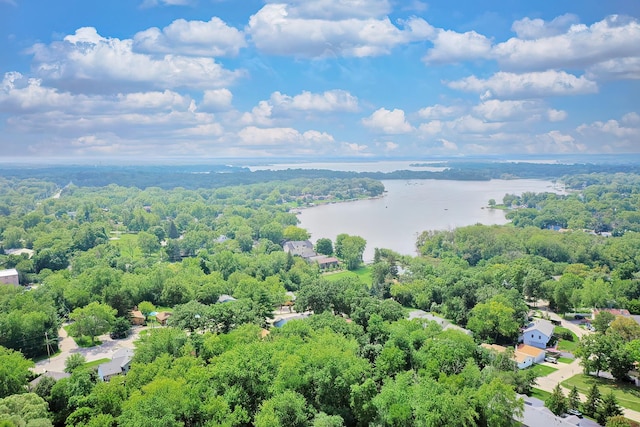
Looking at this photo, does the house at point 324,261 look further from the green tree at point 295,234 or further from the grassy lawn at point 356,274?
the green tree at point 295,234

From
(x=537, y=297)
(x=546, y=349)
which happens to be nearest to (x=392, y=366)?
(x=546, y=349)

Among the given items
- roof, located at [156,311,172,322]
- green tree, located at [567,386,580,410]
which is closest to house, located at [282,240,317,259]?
roof, located at [156,311,172,322]

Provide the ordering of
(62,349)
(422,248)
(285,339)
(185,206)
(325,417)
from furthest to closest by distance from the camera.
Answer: (185,206) < (422,248) < (62,349) < (285,339) < (325,417)

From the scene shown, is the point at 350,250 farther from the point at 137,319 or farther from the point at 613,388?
the point at 613,388

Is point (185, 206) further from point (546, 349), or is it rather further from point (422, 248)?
point (546, 349)

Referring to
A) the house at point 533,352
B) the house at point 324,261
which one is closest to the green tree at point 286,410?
the house at point 533,352
